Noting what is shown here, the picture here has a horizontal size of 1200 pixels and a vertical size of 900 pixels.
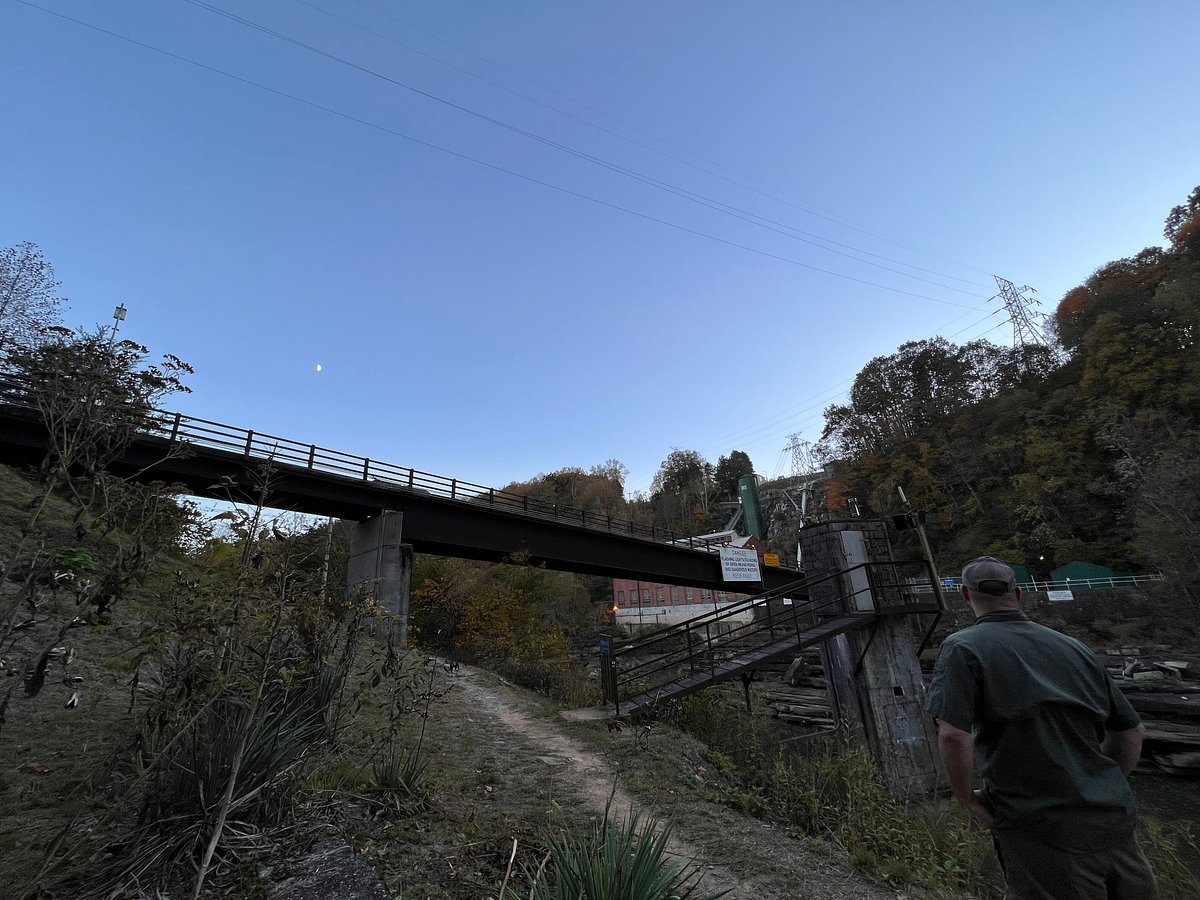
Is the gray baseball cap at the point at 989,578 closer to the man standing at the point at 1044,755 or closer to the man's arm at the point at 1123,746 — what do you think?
the man standing at the point at 1044,755

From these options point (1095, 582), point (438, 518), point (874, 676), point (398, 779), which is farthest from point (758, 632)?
point (1095, 582)

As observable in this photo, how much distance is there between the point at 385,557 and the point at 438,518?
106 inches

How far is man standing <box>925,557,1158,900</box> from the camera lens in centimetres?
213

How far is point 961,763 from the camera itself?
2334mm

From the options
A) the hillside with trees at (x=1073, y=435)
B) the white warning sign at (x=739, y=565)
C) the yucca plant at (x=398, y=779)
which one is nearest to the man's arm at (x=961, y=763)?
the yucca plant at (x=398, y=779)

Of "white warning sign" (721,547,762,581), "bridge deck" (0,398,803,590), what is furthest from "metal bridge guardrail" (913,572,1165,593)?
"bridge deck" (0,398,803,590)

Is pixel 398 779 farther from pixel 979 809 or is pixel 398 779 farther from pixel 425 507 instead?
pixel 425 507

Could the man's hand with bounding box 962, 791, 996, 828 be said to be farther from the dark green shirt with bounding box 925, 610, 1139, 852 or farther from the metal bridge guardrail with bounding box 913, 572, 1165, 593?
the metal bridge guardrail with bounding box 913, 572, 1165, 593

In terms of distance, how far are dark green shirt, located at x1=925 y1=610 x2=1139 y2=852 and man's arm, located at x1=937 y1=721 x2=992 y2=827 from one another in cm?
5

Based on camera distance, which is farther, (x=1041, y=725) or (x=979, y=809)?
(x=979, y=809)

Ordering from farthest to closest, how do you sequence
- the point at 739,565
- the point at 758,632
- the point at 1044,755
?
the point at 739,565
the point at 758,632
the point at 1044,755

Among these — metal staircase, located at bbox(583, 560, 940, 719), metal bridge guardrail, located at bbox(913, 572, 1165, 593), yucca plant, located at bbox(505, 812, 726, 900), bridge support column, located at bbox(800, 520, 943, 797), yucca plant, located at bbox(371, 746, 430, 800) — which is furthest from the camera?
metal bridge guardrail, located at bbox(913, 572, 1165, 593)

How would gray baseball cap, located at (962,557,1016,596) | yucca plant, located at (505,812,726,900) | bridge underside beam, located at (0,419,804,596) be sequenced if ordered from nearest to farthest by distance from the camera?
yucca plant, located at (505,812,726,900) < gray baseball cap, located at (962,557,1016,596) < bridge underside beam, located at (0,419,804,596)

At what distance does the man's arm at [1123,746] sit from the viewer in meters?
2.33
